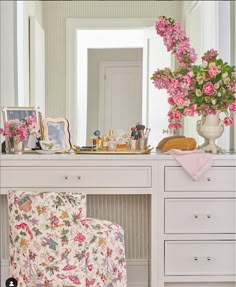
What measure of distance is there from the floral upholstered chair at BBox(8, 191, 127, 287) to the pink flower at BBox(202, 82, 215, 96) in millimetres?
1017

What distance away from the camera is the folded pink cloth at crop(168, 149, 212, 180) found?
8.26ft

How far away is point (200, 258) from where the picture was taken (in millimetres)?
2594

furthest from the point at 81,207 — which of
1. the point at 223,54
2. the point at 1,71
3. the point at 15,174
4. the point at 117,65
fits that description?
the point at 223,54

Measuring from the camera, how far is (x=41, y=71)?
9.81 feet

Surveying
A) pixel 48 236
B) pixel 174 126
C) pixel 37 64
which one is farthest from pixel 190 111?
pixel 48 236

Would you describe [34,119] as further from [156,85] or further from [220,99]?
[220,99]

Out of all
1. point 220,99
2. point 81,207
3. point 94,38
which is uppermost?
point 94,38

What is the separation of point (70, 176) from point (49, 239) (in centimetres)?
69

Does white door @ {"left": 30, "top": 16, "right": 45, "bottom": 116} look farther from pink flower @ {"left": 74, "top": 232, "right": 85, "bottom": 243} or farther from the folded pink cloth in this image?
pink flower @ {"left": 74, "top": 232, "right": 85, "bottom": 243}

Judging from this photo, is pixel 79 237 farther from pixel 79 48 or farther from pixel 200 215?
pixel 79 48

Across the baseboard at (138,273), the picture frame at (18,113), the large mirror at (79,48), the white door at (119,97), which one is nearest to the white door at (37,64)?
the large mirror at (79,48)

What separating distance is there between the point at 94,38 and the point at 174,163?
0.91 meters

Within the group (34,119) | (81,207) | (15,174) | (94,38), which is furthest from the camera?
(94,38)

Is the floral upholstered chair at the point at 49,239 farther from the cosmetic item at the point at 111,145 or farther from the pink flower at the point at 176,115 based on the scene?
the pink flower at the point at 176,115
